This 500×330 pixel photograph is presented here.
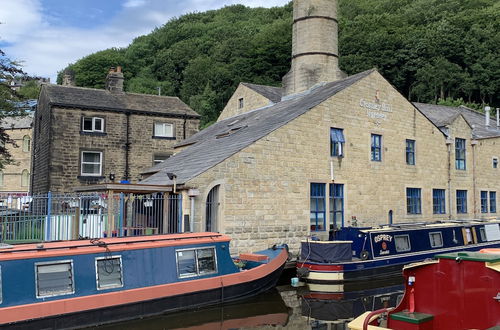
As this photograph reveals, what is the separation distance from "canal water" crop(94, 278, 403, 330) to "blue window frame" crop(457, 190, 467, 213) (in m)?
10.3

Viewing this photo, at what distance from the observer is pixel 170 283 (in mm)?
11203

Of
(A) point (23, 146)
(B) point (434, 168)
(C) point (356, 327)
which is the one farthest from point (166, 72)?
(C) point (356, 327)

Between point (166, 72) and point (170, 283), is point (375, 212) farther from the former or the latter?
point (166, 72)

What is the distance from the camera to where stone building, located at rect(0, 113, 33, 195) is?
146ft

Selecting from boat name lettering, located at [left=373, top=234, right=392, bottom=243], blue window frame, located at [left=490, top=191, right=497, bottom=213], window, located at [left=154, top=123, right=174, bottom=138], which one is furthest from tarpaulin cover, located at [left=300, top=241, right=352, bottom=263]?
window, located at [left=154, top=123, right=174, bottom=138]

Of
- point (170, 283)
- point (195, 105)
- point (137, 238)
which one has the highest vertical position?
point (195, 105)

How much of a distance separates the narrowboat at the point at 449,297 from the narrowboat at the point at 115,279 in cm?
531

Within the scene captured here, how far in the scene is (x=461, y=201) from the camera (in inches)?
909

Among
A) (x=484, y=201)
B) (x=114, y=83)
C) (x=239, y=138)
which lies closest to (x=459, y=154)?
(x=484, y=201)

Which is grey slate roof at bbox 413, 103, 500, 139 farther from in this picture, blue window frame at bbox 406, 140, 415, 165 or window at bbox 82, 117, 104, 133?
window at bbox 82, 117, 104, 133

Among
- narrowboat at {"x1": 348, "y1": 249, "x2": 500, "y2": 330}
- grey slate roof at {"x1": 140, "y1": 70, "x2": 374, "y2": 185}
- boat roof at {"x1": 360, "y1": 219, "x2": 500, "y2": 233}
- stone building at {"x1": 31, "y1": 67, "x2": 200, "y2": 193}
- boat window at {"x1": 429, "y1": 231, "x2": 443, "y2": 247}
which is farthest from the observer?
stone building at {"x1": 31, "y1": 67, "x2": 200, "y2": 193}

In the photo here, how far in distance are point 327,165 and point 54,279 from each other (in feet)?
36.1

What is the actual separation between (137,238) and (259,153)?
5.83m

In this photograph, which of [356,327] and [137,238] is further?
[137,238]
